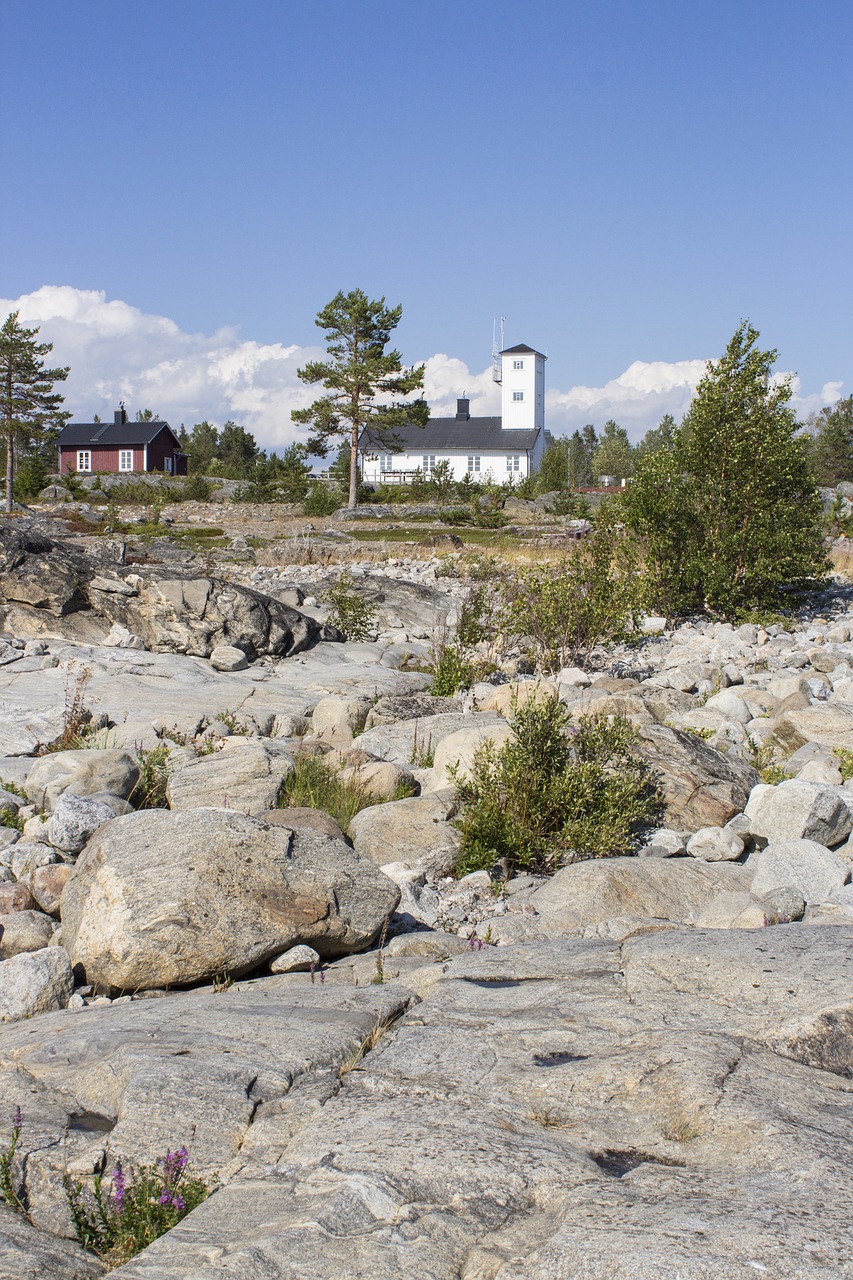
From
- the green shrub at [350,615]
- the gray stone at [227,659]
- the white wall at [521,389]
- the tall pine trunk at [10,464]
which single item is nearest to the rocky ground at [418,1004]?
the gray stone at [227,659]

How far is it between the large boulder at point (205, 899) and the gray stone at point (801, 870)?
2088 mm

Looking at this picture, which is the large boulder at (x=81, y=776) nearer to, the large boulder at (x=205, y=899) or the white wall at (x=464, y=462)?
the large boulder at (x=205, y=899)

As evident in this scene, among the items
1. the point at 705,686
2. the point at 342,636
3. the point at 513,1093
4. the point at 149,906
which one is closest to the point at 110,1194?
the point at 513,1093

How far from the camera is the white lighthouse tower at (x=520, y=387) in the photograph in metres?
78.6

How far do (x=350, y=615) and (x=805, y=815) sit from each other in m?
8.65

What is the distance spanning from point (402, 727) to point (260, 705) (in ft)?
5.63

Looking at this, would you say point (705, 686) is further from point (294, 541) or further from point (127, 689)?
point (294, 541)

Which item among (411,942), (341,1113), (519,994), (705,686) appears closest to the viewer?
(341,1113)

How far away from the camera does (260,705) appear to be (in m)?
9.96

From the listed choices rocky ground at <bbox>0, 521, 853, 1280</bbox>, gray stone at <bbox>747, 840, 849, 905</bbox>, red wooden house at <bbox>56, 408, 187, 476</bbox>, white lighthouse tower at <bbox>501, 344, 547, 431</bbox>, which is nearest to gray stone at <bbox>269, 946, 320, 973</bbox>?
rocky ground at <bbox>0, 521, 853, 1280</bbox>

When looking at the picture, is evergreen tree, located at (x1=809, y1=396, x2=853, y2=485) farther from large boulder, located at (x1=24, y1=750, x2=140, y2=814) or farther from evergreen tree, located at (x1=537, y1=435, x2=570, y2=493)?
large boulder, located at (x1=24, y1=750, x2=140, y2=814)

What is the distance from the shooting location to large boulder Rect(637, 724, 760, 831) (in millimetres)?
7078

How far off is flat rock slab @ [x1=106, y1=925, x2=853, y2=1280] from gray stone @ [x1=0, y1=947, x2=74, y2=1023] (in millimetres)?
1730

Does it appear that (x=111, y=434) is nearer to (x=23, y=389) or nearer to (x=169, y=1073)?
(x=23, y=389)
